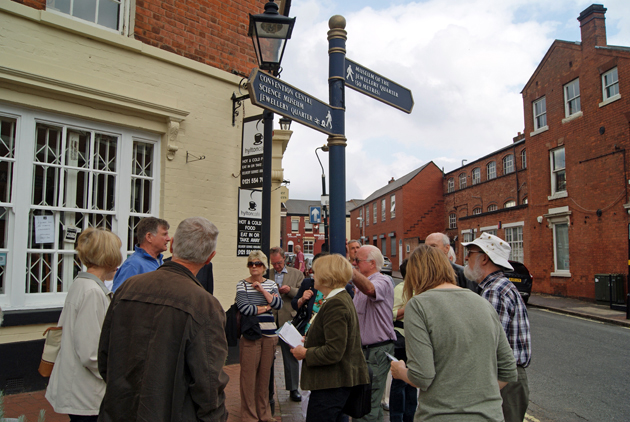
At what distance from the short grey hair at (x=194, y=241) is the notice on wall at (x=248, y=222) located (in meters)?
4.54

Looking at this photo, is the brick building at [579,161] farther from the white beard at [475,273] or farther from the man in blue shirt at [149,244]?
the man in blue shirt at [149,244]

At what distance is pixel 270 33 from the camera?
4590mm

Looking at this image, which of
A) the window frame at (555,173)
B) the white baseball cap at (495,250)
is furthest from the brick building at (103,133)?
the window frame at (555,173)

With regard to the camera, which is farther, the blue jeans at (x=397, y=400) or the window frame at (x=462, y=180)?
the window frame at (x=462, y=180)

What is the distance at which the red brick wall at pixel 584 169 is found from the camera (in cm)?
1525

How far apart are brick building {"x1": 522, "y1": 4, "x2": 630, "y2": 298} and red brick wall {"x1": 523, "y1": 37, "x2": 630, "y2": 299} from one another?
0.04 metres

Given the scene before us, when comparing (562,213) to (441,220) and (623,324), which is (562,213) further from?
(441,220)

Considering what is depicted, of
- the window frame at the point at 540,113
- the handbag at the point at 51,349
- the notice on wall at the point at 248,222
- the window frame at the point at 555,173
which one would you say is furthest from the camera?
the window frame at the point at 540,113

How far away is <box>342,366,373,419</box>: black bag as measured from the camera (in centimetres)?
299

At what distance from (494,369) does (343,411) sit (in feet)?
4.14

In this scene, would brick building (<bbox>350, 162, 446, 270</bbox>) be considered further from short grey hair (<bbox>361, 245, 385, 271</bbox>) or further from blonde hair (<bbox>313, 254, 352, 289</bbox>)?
blonde hair (<bbox>313, 254, 352, 289</bbox>)

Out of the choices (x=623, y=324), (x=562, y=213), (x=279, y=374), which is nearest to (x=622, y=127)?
(x=562, y=213)

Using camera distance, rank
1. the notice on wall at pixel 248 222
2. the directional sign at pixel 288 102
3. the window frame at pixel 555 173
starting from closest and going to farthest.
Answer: the directional sign at pixel 288 102
the notice on wall at pixel 248 222
the window frame at pixel 555 173

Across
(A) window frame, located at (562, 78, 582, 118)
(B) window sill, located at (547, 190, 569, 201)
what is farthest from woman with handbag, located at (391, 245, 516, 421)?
(A) window frame, located at (562, 78, 582, 118)
